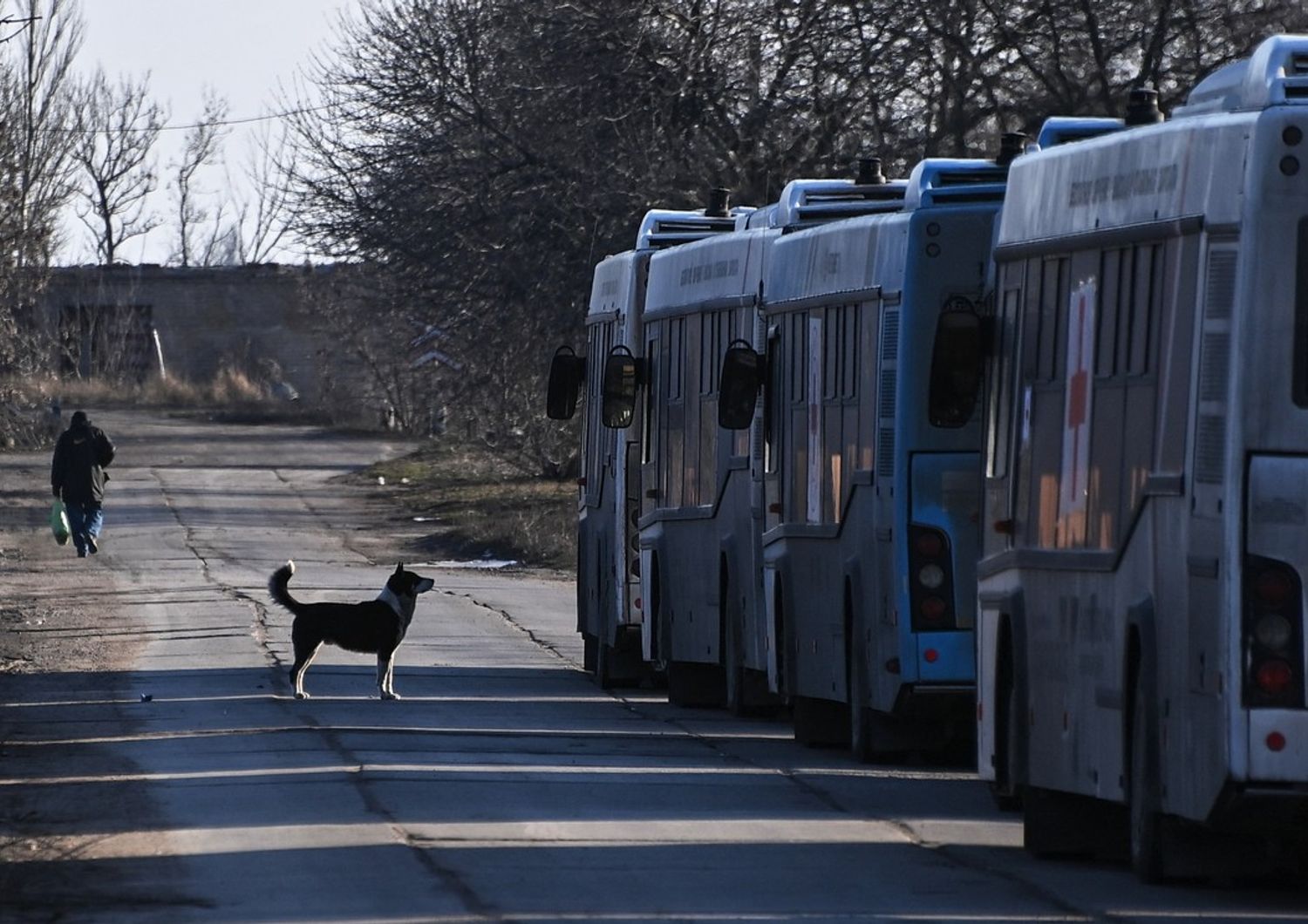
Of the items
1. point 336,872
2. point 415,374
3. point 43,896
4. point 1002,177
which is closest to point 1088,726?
point 336,872

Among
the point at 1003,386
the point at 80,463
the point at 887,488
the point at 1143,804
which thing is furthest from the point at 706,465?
the point at 80,463

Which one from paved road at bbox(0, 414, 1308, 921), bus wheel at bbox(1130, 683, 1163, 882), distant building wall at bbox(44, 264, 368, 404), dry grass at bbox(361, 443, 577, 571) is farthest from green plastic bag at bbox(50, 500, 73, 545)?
distant building wall at bbox(44, 264, 368, 404)

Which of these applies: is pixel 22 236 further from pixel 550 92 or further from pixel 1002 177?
pixel 1002 177

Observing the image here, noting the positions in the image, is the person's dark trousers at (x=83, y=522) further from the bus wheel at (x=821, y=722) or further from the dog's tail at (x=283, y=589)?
the bus wheel at (x=821, y=722)

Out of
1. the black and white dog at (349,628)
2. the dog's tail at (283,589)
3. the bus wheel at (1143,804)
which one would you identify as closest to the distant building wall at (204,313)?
the dog's tail at (283,589)

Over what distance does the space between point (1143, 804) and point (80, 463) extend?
1087 inches

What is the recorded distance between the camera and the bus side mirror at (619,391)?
770 inches

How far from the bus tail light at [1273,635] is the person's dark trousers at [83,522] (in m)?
29.0

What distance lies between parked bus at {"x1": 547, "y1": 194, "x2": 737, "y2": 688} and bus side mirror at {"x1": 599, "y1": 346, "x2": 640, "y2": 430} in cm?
26

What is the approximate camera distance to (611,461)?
20.5 metres

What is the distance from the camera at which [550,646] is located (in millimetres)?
23844

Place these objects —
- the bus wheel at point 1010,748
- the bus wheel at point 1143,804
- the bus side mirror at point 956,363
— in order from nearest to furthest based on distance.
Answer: the bus wheel at point 1143,804
the bus wheel at point 1010,748
the bus side mirror at point 956,363

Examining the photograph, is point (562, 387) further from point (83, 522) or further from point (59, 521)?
point (83, 522)

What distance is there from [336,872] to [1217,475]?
140 inches
